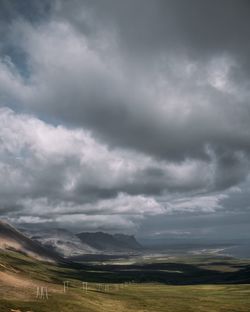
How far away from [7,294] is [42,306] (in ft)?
113

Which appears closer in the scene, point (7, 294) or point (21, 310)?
point (21, 310)

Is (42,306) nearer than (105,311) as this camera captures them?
Yes

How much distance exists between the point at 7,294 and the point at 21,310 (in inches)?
1738

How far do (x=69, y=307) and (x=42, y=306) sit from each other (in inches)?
521

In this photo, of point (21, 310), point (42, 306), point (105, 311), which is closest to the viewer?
point (21, 310)

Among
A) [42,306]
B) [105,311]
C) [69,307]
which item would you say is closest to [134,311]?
[105,311]

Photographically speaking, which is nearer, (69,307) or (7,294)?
(69,307)

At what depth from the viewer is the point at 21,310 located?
15600cm

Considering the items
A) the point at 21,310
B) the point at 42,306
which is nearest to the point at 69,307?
the point at 42,306

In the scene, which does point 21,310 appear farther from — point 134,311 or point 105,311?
point 134,311

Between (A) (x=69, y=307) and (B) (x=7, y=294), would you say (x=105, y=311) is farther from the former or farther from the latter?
(B) (x=7, y=294)

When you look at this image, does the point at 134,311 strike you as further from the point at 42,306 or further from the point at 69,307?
the point at 42,306

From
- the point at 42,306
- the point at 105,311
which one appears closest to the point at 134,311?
the point at 105,311

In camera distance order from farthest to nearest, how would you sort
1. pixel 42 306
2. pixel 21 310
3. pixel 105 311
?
1. pixel 105 311
2. pixel 42 306
3. pixel 21 310
